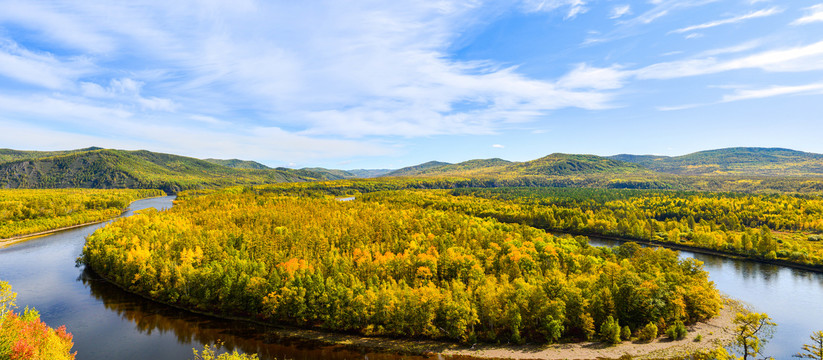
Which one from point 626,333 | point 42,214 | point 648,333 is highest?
point 42,214

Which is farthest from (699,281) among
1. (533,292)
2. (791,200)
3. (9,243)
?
(9,243)

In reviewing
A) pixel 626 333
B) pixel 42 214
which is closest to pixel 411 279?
pixel 626 333

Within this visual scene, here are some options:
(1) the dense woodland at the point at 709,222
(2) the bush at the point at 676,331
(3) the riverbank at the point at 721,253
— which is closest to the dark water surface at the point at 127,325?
(2) the bush at the point at 676,331

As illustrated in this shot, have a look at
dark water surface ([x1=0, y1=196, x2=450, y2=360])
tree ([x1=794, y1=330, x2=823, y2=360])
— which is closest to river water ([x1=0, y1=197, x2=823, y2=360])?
dark water surface ([x1=0, y1=196, x2=450, y2=360])

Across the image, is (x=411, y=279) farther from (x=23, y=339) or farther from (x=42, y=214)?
(x=42, y=214)

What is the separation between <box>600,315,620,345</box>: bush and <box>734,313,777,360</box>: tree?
→ 1442 centimetres

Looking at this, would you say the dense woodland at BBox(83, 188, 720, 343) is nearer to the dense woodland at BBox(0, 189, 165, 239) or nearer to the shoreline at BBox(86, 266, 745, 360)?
the shoreline at BBox(86, 266, 745, 360)

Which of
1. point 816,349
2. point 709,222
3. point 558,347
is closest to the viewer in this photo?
point 816,349

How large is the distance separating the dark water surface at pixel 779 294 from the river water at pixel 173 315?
166mm

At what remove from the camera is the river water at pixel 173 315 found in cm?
5666

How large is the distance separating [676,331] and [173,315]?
91.7 m

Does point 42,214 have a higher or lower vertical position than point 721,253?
lower

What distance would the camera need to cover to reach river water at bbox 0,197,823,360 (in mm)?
56656

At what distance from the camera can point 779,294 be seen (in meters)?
79.8
